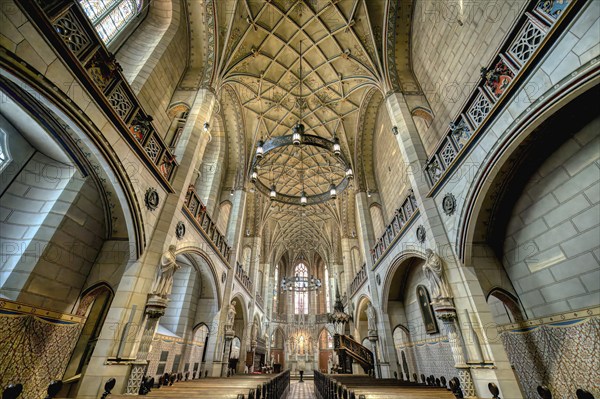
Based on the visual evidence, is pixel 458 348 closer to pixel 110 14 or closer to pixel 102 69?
pixel 102 69

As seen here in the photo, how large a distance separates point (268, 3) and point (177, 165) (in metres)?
8.75

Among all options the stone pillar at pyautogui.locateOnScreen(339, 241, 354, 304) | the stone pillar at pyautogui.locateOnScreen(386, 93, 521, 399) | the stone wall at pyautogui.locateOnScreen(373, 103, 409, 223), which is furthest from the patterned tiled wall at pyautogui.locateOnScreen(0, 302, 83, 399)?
the stone pillar at pyautogui.locateOnScreen(339, 241, 354, 304)

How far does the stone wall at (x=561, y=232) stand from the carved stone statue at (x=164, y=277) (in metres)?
7.61

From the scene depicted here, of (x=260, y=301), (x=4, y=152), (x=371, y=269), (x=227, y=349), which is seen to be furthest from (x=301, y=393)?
(x=4, y=152)

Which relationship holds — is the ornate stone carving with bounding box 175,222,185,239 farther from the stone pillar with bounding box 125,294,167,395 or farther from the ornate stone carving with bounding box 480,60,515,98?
the ornate stone carving with bounding box 480,60,515,98

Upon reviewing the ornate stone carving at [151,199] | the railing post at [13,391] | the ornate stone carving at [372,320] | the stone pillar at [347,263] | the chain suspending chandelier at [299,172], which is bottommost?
the railing post at [13,391]

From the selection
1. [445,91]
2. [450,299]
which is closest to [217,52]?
[445,91]

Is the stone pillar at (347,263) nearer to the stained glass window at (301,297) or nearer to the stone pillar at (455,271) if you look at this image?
the stone pillar at (455,271)

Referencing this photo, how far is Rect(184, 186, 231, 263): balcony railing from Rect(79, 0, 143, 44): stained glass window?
4.87m

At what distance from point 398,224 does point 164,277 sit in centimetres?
762

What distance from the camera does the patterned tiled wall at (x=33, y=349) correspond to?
435 cm

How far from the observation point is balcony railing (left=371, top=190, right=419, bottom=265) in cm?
788

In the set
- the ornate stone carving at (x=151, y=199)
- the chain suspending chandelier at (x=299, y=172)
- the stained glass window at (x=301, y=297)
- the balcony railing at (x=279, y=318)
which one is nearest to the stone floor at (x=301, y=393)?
the ornate stone carving at (x=151, y=199)

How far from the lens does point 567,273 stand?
429 cm
